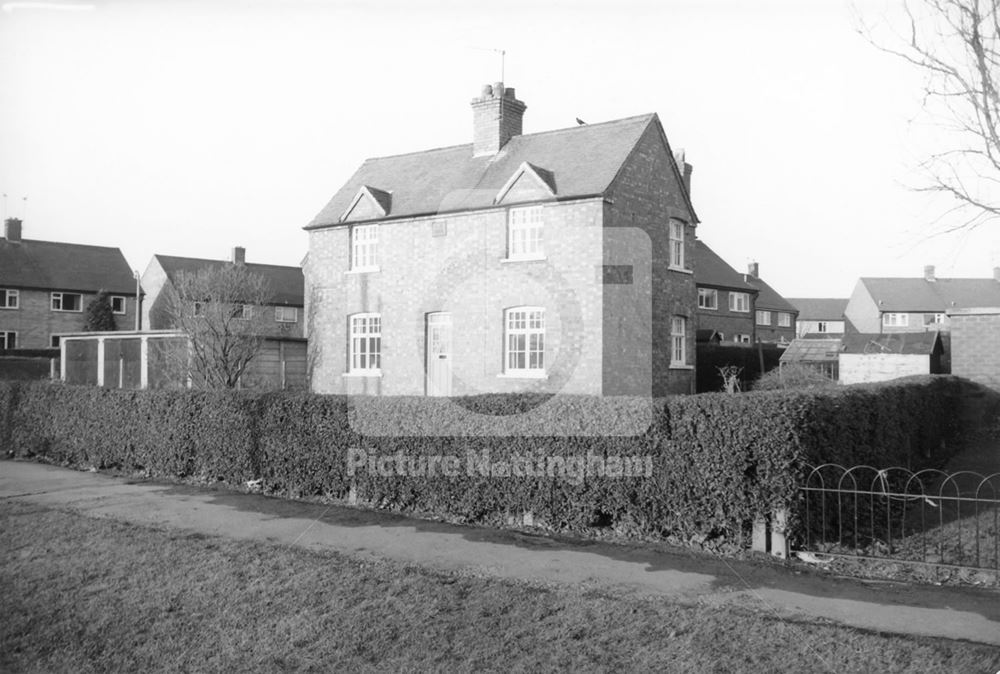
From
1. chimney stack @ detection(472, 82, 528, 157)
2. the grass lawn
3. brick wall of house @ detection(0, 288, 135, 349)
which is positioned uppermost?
chimney stack @ detection(472, 82, 528, 157)

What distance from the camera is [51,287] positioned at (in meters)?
49.5

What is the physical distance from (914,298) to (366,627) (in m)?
80.9

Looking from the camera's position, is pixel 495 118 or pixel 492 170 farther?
pixel 495 118

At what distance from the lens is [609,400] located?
32.0 ft

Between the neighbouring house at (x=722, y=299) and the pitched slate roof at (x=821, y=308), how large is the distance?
43.1 meters

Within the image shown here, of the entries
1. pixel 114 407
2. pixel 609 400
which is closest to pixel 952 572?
pixel 609 400

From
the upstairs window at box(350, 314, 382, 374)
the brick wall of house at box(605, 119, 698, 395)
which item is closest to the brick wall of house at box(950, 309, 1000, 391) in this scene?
the brick wall of house at box(605, 119, 698, 395)

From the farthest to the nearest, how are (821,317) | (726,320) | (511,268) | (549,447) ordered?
(821,317) < (726,320) < (511,268) < (549,447)

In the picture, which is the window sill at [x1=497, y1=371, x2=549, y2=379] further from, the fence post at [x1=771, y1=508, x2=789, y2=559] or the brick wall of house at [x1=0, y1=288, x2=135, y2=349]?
the brick wall of house at [x1=0, y1=288, x2=135, y2=349]

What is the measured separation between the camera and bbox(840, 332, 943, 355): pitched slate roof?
2477cm

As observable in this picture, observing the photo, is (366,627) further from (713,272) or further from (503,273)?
(713,272)

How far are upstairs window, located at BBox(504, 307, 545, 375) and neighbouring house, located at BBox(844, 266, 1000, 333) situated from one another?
201 ft

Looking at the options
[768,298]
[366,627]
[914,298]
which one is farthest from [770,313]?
[366,627]

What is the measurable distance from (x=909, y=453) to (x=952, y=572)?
572cm
